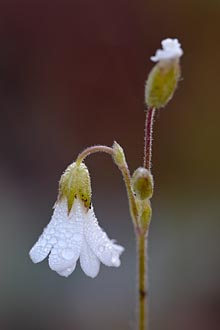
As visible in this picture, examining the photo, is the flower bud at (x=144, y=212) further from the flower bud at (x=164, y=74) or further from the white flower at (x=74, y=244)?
the flower bud at (x=164, y=74)

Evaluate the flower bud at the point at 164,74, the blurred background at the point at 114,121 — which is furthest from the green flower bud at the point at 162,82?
the blurred background at the point at 114,121

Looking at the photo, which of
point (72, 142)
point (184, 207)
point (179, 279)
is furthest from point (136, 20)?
point (179, 279)

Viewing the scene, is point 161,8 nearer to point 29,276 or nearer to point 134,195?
point 29,276

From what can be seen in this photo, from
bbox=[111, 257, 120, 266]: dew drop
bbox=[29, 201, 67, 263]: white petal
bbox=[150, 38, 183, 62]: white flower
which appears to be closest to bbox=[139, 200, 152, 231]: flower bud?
bbox=[111, 257, 120, 266]: dew drop

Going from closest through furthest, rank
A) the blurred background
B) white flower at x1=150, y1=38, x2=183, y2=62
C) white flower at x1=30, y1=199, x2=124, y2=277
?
white flower at x1=150, y1=38, x2=183, y2=62 → white flower at x1=30, y1=199, x2=124, y2=277 → the blurred background

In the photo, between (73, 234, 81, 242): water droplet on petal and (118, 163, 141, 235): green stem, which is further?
(73, 234, 81, 242): water droplet on petal

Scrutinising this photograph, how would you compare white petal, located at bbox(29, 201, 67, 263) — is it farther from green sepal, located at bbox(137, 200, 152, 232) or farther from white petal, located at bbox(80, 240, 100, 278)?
green sepal, located at bbox(137, 200, 152, 232)

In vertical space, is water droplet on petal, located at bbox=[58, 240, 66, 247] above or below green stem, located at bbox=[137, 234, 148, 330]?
above
